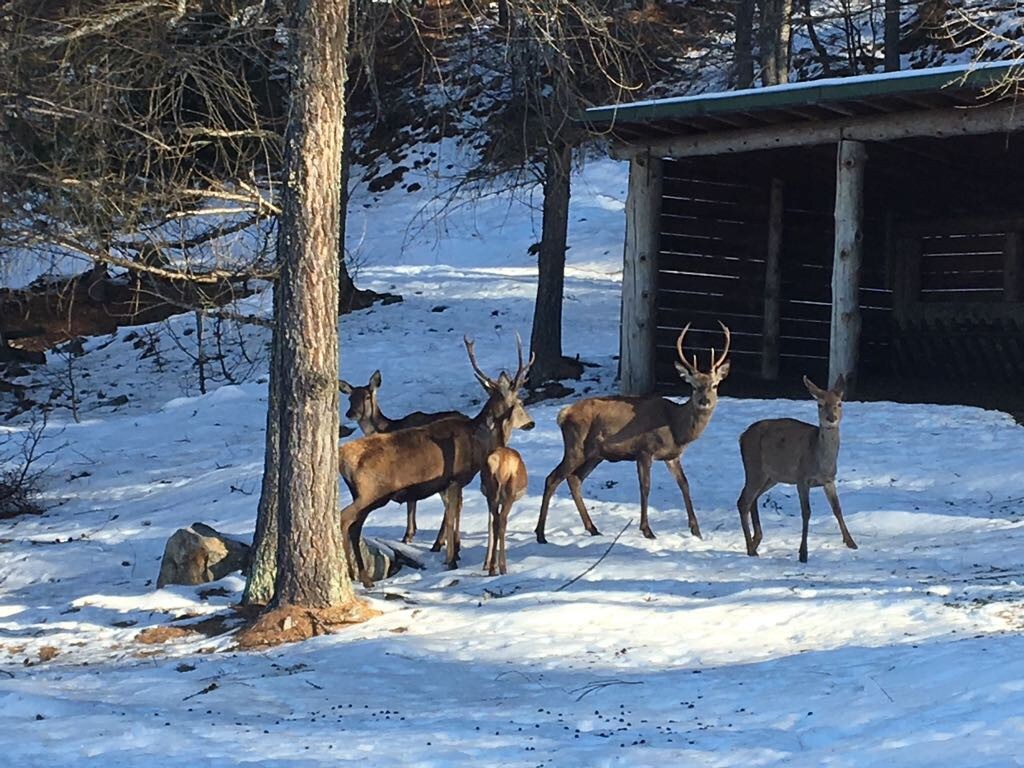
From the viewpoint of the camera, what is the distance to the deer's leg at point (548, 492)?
459 inches

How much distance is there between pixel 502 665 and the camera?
806 cm

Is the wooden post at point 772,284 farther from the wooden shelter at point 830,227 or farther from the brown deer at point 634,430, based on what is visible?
the brown deer at point 634,430

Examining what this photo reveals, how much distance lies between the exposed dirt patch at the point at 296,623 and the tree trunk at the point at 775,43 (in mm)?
15650

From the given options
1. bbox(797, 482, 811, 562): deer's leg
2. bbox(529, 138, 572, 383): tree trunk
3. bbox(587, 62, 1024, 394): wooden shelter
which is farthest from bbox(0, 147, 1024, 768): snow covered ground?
bbox(587, 62, 1024, 394): wooden shelter

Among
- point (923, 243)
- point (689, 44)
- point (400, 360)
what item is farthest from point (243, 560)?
point (689, 44)

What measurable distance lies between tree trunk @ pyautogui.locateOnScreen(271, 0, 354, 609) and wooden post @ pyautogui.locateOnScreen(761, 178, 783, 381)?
39.3ft

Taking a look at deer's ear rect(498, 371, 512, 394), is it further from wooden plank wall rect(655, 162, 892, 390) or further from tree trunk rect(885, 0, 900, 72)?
tree trunk rect(885, 0, 900, 72)

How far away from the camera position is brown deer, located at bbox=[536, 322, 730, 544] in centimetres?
1189

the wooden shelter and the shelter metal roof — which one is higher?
the shelter metal roof

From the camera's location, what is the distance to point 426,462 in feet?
36.0

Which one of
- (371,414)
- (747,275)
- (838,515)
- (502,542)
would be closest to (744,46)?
(747,275)

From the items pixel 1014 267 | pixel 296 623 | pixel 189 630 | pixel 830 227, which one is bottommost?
pixel 189 630

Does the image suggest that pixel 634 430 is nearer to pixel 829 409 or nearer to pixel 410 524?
pixel 829 409

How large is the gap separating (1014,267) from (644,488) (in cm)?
1185
